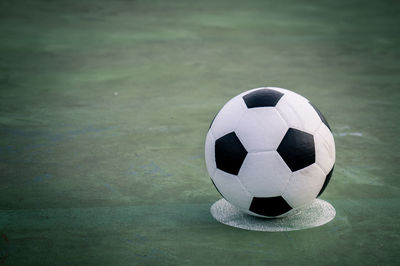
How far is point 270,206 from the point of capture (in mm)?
4164

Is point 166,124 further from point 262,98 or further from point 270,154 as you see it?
point 270,154

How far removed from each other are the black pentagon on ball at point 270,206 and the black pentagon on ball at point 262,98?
668 mm

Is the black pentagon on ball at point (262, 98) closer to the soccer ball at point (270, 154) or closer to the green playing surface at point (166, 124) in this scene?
the soccer ball at point (270, 154)

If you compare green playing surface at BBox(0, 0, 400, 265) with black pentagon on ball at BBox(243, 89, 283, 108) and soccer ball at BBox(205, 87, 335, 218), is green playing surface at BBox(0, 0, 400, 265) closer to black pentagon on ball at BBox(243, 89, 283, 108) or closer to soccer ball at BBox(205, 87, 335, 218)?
soccer ball at BBox(205, 87, 335, 218)

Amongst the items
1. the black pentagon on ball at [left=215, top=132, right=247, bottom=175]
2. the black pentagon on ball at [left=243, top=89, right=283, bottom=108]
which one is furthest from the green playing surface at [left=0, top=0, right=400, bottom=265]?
the black pentagon on ball at [left=243, top=89, right=283, bottom=108]

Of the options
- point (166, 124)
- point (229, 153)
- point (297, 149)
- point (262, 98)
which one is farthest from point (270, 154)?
point (166, 124)

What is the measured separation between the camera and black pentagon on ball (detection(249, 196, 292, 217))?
414cm

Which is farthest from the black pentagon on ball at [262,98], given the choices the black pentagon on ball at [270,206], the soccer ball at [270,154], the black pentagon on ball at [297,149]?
the black pentagon on ball at [270,206]

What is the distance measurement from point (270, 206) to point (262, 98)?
78 cm

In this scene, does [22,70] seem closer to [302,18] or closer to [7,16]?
[7,16]

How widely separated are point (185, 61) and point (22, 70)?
2.45 metres

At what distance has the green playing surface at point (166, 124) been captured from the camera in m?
4.05

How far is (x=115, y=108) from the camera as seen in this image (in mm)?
7281

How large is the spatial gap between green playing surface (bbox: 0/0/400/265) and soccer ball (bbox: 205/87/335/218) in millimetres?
264
